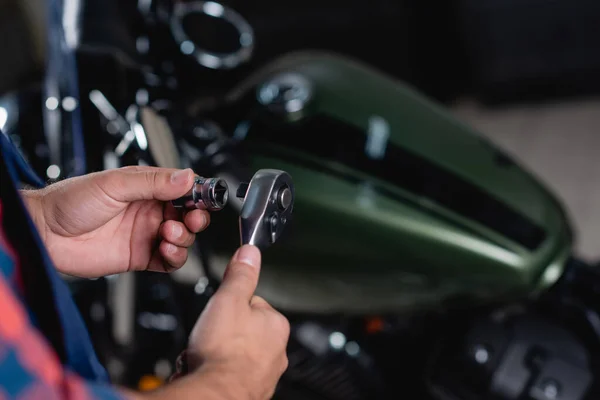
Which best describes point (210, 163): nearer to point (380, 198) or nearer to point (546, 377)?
point (380, 198)

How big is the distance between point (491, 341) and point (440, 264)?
13cm

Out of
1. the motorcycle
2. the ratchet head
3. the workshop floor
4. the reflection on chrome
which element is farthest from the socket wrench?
the workshop floor

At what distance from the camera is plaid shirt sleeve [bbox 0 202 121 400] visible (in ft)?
0.91

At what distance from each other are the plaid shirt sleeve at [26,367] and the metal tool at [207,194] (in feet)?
0.48

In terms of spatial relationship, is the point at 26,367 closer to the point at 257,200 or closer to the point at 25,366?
the point at 25,366

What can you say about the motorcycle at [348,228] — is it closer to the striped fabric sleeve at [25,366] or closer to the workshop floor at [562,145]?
the striped fabric sleeve at [25,366]

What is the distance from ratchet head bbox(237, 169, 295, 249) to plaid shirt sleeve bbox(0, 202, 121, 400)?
0.48ft

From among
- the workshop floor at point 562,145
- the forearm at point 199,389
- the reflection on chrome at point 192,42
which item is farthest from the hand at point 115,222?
the workshop floor at point 562,145

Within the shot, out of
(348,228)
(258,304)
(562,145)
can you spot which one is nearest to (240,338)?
(258,304)

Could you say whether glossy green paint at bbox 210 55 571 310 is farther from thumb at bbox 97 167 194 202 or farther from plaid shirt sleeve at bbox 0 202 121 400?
plaid shirt sleeve at bbox 0 202 121 400

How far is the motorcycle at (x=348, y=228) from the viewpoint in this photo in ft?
2.14

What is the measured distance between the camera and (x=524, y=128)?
199 centimetres

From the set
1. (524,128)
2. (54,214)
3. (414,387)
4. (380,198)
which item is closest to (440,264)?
(380,198)

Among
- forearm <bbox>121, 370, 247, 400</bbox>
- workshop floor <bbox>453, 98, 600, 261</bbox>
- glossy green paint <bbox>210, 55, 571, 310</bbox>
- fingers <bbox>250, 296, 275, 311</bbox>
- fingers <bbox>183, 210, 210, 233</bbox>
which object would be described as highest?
fingers <bbox>183, 210, 210, 233</bbox>
